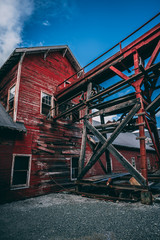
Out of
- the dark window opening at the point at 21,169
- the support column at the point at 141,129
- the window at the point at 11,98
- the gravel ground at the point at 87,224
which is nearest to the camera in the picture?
the gravel ground at the point at 87,224

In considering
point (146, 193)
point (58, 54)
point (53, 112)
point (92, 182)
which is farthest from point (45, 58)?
point (146, 193)

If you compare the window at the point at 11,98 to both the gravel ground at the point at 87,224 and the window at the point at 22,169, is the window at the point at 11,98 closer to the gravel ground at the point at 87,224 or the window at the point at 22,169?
the window at the point at 22,169

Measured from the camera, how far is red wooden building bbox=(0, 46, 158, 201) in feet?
23.5


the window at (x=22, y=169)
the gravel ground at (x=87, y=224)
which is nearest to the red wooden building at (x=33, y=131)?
the window at (x=22, y=169)

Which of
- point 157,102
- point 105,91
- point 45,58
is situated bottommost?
point 157,102

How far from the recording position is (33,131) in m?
8.50

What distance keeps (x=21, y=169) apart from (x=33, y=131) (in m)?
2.53

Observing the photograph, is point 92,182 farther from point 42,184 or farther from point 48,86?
point 48,86

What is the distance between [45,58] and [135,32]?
7424 mm

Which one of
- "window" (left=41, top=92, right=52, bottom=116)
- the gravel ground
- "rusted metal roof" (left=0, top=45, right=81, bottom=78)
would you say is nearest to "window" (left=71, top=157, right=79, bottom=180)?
"window" (left=41, top=92, right=52, bottom=116)

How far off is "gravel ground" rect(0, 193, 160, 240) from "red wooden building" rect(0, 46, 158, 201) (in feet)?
9.72

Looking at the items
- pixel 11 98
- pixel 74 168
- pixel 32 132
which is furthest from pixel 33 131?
pixel 74 168

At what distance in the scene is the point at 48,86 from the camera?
34.4 feet

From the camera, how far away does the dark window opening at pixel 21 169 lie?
7881 millimetres
